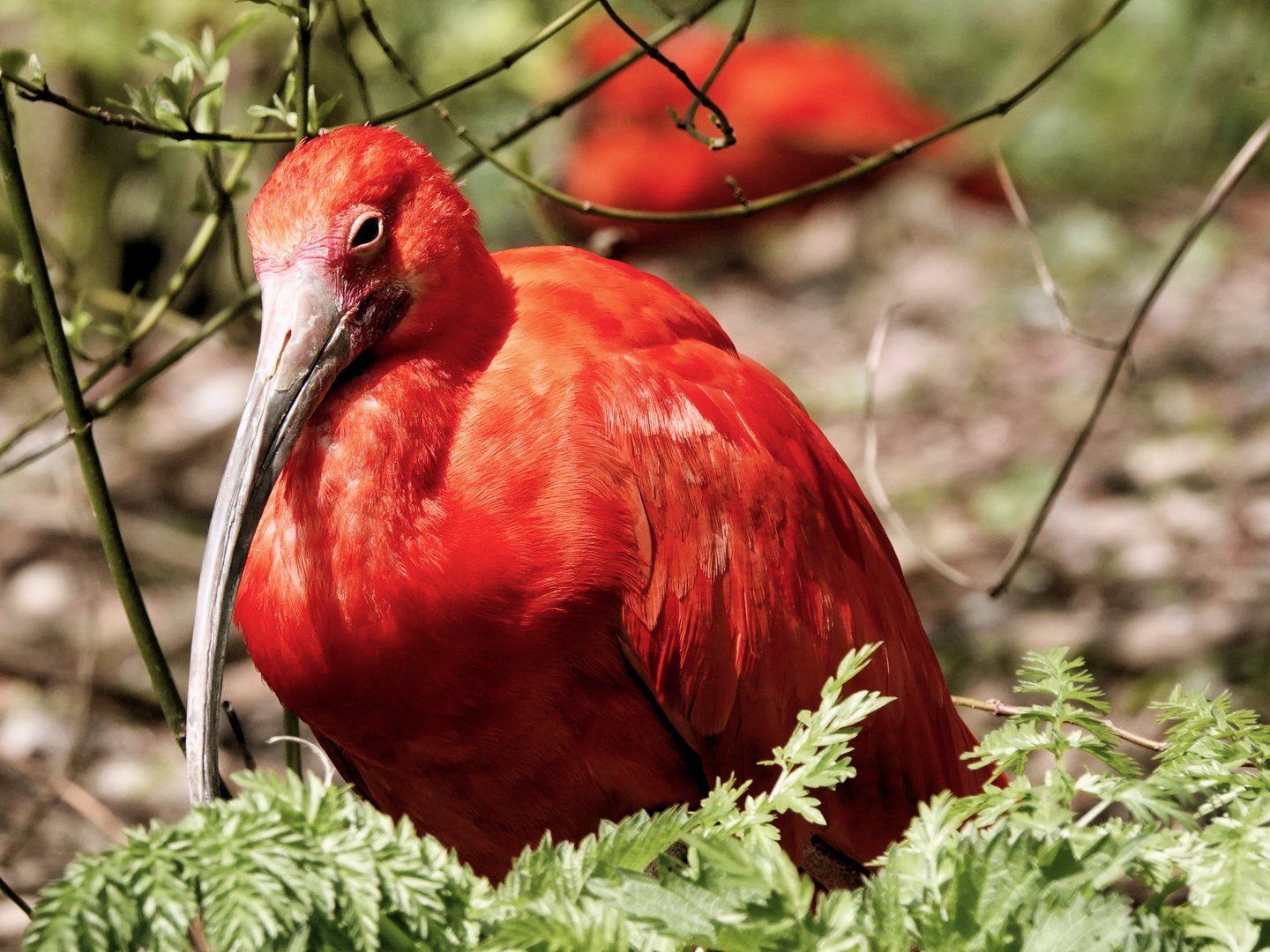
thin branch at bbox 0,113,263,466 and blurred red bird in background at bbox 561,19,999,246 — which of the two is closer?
thin branch at bbox 0,113,263,466

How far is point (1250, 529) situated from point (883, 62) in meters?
4.17

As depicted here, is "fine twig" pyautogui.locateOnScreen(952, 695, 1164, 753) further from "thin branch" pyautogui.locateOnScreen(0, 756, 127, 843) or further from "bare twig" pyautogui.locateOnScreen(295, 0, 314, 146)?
"thin branch" pyautogui.locateOnScreen(0, 756, 127, 843)

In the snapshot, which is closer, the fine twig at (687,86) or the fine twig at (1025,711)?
the fine twig at (1025,711)

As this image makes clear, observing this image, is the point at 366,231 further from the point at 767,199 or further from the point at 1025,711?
the point at 1025,711

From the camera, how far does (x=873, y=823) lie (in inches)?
92.7

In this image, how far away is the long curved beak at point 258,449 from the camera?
5.78 ft

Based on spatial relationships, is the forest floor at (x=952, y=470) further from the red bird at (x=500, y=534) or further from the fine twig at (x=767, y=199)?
the red bird at (x=500, y=534)

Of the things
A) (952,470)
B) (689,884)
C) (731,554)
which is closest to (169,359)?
(731,554)

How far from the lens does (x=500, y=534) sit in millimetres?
1930


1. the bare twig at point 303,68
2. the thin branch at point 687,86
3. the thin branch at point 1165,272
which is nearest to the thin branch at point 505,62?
the thin branch at point 687,86

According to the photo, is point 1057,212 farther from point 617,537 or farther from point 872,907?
point 872,907

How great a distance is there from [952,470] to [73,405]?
3.54 meters

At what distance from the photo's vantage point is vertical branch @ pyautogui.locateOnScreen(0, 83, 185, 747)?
1.96 m

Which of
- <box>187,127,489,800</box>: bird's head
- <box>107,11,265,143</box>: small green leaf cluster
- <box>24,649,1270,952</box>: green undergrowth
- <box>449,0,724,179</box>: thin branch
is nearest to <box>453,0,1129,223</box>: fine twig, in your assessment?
<box>449,0,724,179</box>: thin branch
